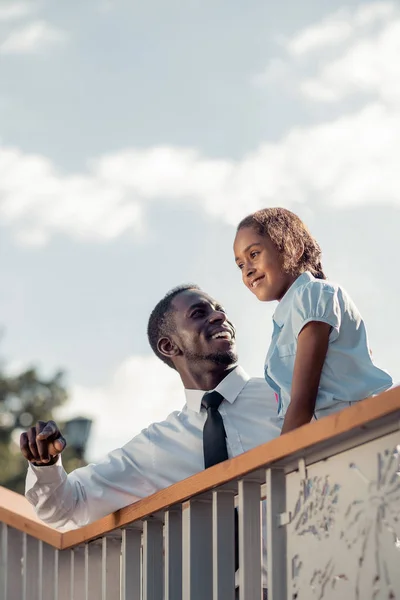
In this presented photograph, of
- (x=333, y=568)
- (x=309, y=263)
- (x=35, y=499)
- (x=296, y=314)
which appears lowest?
(x=333, y=568)

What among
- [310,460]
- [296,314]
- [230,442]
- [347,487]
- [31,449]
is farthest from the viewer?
[230,442]

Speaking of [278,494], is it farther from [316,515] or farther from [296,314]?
[296,314]

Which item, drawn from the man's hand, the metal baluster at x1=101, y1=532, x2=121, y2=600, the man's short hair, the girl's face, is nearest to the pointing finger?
the man's hand

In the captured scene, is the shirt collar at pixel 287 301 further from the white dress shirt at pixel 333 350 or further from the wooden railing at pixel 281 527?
the wooden railing at pixel 281 527

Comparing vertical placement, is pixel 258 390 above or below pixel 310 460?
above

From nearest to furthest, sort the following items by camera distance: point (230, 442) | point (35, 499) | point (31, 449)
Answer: point (31, 449)
point (35, 499)
point (230, 442)

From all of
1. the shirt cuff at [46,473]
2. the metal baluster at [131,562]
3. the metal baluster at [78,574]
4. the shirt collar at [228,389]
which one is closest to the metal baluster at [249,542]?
the metal baluster at [131,562]

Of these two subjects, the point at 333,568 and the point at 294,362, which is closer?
the point at 333,568

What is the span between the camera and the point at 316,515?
2.38 m

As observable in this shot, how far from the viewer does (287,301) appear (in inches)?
137

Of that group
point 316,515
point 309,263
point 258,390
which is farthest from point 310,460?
point 258,390

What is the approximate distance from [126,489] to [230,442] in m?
0.45

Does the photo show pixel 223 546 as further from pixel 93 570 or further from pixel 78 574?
pixel 78 574

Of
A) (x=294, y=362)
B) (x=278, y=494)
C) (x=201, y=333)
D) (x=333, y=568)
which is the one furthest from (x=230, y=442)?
(x=333, y=568)
